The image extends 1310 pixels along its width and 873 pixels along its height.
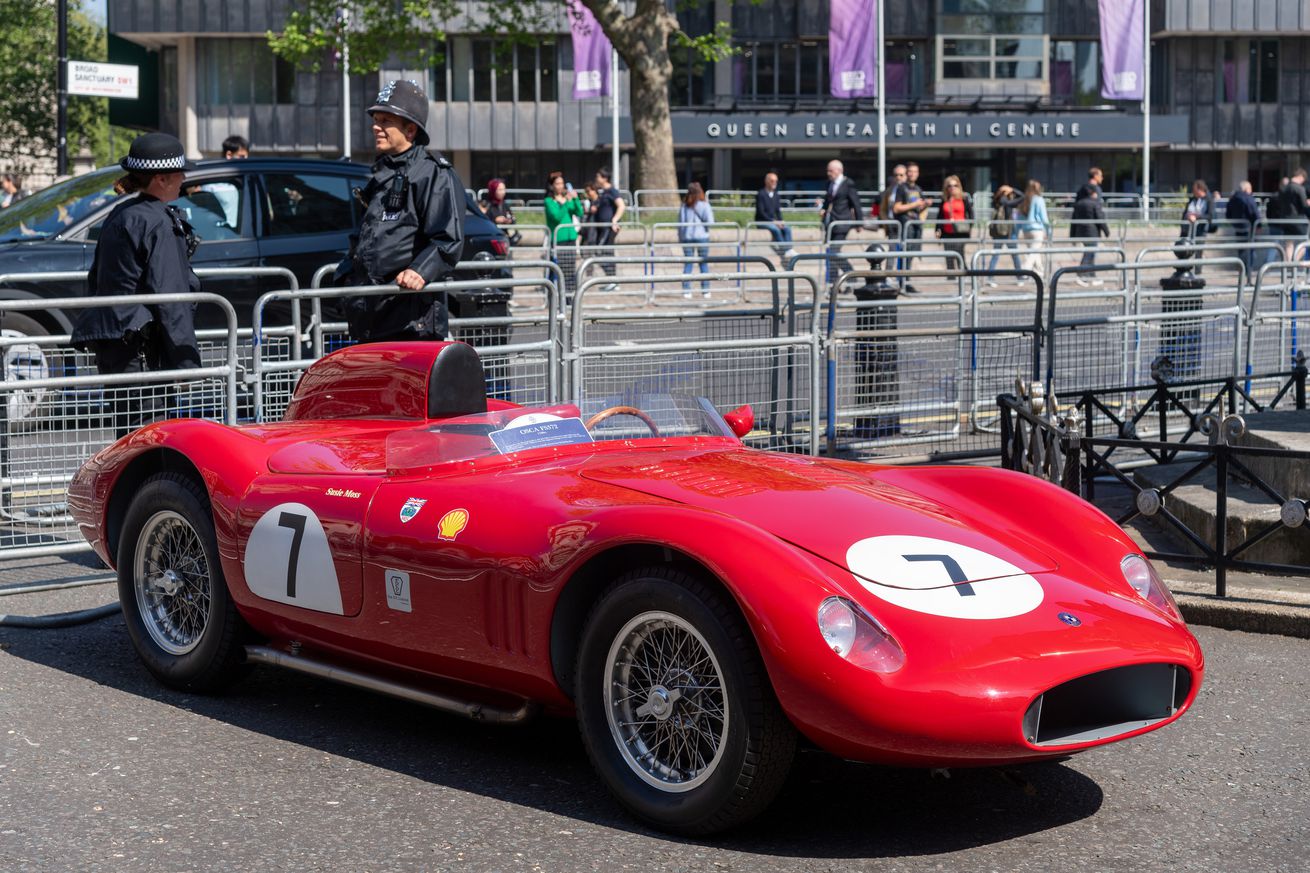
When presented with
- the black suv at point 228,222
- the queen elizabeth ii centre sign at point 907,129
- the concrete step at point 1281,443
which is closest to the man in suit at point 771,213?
the black suv at point 228,222

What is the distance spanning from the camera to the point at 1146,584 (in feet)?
15.1

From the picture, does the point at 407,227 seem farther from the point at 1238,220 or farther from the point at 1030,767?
the point at 1238,220

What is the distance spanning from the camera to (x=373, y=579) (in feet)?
15.9

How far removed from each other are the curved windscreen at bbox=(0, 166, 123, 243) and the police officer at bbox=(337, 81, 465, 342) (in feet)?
18.3

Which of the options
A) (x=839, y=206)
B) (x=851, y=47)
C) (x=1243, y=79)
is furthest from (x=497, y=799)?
(x=1243, y=79)

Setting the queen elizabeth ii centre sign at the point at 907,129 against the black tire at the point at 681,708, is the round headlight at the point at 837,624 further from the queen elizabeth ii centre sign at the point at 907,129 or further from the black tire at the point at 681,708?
the queen elizabeth ii centre sign at the point at 907,129

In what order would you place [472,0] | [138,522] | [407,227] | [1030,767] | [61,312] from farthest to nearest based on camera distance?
[472,0]
[61,312]
[407,227]
[138,522]
[1030,767]

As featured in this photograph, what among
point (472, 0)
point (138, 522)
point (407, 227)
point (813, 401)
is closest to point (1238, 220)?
point (813, 401)

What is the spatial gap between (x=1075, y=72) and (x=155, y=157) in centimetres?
5464

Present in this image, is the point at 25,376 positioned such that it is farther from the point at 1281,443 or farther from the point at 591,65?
the point at 591,65

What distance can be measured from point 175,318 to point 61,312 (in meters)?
4.65

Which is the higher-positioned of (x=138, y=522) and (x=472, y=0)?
(x=472, y=0)

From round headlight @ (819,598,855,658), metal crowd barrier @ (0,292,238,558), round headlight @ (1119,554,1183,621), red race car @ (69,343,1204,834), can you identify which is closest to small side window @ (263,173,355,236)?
metal crowd barrier @ (0,292,238,558)

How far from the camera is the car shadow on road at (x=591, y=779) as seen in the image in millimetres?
4230
